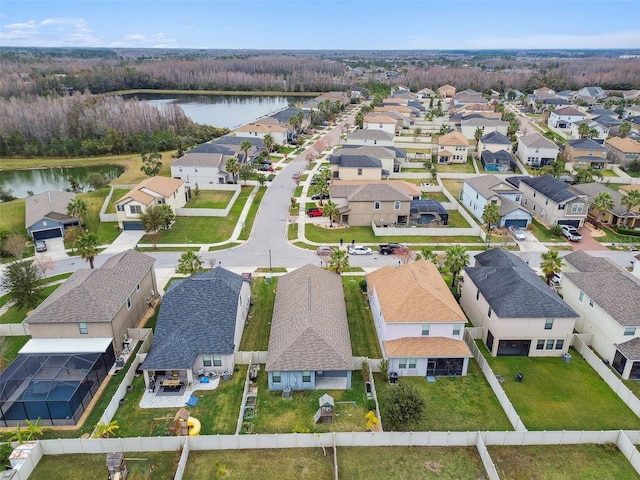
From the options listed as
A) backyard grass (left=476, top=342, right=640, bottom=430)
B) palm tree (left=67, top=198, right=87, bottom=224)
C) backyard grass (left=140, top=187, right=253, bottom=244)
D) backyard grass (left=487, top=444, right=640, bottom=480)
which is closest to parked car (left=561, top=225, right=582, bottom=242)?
backyard grass (left=476, top=342, right=640, bottom=430)

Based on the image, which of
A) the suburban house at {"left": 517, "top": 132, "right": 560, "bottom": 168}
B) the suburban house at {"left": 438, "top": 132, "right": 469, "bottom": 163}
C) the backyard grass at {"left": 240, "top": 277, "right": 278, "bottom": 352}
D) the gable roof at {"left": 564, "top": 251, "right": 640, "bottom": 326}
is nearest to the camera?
the gable roof at {"left": 564, "top": 251, "right": 640, "bottom": 326}

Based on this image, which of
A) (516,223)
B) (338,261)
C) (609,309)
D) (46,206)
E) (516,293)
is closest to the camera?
(609,309)

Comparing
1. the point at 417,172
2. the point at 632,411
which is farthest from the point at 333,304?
the point at 417,172

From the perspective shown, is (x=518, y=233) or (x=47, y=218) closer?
(x=47, y=218)

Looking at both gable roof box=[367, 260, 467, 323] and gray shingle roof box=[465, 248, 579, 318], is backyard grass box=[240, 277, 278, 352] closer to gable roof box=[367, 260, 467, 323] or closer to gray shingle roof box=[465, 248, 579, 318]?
gable roof box=[367, 260, 467, 323]

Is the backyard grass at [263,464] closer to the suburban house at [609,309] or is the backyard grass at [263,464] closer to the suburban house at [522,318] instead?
the suburban house at [522,318]

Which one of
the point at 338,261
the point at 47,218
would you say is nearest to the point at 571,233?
the point at 338,261

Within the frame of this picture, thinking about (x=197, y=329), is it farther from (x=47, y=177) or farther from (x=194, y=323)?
(x=47, y=177)
